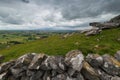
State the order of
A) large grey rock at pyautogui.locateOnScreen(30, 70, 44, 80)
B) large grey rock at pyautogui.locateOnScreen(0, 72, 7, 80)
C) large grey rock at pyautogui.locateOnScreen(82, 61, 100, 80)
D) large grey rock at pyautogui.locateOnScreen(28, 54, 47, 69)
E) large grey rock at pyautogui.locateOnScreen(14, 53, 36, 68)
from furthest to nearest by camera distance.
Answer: large grey rock at pyautogui.locateOnScreen(14, 53, 36, 68), large grey rock at pyautogui.locateOnScreen(0, 72, 7, 80), large grey rock at pyautogui.locateOnScreen(30, 70, 44, 80), large grey rock at pyautogui.locateOnScreen(28, 54, 47, 69), large grey rock at pyautogui.locateOnScreen(82, 61, 100, 80)

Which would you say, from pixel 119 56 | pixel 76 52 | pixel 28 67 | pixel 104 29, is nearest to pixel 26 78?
pixel 28 67

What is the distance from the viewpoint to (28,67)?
33469 millimetres

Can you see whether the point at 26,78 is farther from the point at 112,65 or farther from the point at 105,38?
the point at 105,38

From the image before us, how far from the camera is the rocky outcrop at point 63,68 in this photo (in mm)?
31684

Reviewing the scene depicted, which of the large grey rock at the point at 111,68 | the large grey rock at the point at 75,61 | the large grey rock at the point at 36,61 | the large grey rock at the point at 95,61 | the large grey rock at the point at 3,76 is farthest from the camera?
the large grey rock at the point at 3,76

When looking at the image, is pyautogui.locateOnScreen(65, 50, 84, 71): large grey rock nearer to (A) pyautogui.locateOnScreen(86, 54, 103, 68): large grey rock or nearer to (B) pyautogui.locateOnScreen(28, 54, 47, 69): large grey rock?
(A) pyautogui.locateOnScreen(86, 54, 103, 68): large grey rock

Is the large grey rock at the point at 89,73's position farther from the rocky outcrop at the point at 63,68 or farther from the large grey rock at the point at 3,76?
the large grey rock at the point at 3,76

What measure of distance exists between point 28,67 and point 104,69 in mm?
13331

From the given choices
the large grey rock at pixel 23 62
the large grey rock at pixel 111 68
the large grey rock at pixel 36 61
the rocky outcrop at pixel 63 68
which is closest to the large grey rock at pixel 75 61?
the rocky outcrop at pixel 63 68

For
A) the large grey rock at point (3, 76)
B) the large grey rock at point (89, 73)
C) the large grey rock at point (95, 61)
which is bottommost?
the large grey rock at point (3, 76)

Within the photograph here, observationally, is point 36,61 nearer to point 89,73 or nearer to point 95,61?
point 89,73

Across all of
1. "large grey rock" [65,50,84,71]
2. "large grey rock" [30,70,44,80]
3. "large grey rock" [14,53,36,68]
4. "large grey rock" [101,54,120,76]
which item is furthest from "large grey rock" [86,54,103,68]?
"large grey rock" [14,53,36,68]

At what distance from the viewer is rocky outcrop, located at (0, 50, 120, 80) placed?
3168cm

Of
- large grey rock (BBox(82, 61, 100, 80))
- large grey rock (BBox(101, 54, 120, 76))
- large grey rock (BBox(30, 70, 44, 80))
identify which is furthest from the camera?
large grey rock (BBox(30, 70, 44, 80))
